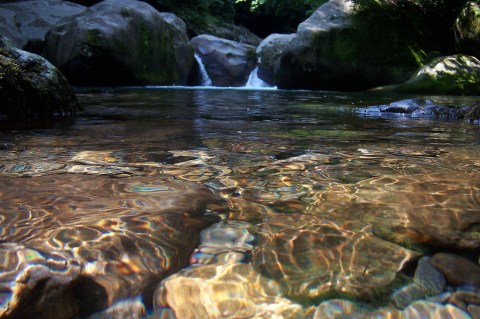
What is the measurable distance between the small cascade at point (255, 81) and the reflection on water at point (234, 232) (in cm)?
1307

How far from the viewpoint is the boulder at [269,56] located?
608 inches

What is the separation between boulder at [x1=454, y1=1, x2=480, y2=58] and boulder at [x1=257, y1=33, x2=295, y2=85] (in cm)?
599

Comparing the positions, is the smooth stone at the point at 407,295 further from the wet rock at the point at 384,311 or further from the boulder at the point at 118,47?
the boulder at the point at 118,47

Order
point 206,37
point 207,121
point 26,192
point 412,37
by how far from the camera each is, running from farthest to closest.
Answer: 1. point 206,37
2. point 412,37
3. point 207,121
4. point 26,192

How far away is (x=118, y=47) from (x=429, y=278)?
505 inches

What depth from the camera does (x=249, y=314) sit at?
1.08m

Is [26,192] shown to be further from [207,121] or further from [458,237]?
[207,121]

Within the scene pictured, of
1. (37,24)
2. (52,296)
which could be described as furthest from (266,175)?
(37,24)

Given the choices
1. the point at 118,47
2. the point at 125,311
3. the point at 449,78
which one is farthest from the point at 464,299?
the point at 118,47

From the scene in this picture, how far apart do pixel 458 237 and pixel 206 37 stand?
1628 cm

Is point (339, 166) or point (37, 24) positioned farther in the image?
point (37, 24)

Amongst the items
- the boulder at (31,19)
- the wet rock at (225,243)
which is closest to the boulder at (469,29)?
the wet rock at (225,243)

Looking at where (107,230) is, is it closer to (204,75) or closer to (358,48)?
(358,48)

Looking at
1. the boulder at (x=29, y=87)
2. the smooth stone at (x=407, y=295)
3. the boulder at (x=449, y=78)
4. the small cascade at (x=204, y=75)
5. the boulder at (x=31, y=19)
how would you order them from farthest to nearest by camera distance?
the small cascade at (x=204, y=75), the boulder at (x=31, y=19), the boulder at (x=449, y=78), the boulder at (x=29, y=87), the smooth stone at (x=407, y=295)
